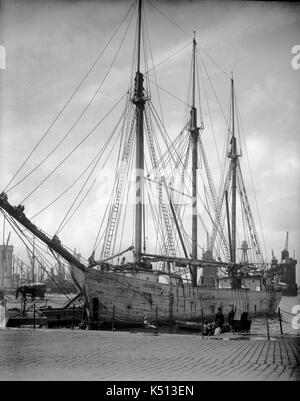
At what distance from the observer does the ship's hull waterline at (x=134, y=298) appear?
2761cm

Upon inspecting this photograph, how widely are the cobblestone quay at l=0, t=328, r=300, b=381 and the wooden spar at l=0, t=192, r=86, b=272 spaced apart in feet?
25.4

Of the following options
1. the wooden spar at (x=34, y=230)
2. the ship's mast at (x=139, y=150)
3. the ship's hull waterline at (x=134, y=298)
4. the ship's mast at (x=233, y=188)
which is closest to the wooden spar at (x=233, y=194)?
the ship's mast at (x=233, y=188)

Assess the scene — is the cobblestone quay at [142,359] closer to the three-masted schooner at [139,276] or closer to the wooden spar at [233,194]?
the three-masted schooner at [139,276]

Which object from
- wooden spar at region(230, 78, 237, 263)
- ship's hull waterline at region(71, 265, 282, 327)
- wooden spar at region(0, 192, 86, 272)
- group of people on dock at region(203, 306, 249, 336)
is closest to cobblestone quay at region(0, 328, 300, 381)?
group of people on dock at region(203, 306, 249, 336)

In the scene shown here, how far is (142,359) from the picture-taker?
465 inches

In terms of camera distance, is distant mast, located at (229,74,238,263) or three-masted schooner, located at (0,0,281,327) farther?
distant mast, located at (229,74,238,263)

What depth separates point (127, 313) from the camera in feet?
94.0

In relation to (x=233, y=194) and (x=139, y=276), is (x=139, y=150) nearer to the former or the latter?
(x=139, y=276)

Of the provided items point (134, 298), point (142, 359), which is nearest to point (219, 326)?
point (134, 298)

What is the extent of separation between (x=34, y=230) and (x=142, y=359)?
564 inches

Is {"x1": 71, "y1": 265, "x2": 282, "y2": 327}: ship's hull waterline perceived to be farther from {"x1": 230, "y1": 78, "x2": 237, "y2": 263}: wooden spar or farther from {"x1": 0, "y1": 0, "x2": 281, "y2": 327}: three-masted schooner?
{"x1": 230, "y1": 78, "x2": 237, "y2": 263}: wooden spar

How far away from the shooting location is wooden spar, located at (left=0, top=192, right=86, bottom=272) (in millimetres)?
22597

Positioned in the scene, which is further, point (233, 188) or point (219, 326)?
point (233, 188)

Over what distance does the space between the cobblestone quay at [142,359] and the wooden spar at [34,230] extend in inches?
305
